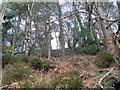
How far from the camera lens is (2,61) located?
957 cm

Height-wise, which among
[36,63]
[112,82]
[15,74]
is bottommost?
[112,82]

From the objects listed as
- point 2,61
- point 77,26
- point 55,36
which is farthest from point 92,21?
point 2,61

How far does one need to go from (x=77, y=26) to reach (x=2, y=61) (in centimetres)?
705

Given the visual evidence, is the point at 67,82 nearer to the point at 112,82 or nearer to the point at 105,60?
the point at 112,82

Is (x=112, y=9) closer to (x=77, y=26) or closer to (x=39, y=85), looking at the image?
(x=77, y=26)

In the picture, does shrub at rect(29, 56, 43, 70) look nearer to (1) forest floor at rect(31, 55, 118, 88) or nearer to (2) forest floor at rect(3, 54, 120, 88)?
(2) forest floor at rect(3, 54, 120, 88)

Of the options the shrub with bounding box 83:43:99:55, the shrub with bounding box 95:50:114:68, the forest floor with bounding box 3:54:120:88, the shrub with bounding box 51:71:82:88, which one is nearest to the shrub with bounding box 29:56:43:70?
the forest floor with bounding box 3:54:120:88

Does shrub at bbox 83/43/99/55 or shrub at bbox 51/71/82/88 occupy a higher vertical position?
shrub at bbox 83/43/99/55

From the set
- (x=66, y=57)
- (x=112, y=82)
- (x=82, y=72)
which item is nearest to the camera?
(x=112, y=82)

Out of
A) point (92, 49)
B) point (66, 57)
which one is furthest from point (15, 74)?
point (92, 49)

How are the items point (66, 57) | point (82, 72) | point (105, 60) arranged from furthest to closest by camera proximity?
1. point (66, 57)
2. point (105, 60)
3. point (82, 72)

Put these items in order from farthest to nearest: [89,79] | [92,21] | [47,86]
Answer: [92,21], [89,79], [47,86]

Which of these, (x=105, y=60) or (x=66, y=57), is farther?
(x=66, y=57)

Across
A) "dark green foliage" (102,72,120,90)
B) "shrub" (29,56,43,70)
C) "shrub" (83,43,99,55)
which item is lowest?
"dark green foliage" (102,72,120,90)
